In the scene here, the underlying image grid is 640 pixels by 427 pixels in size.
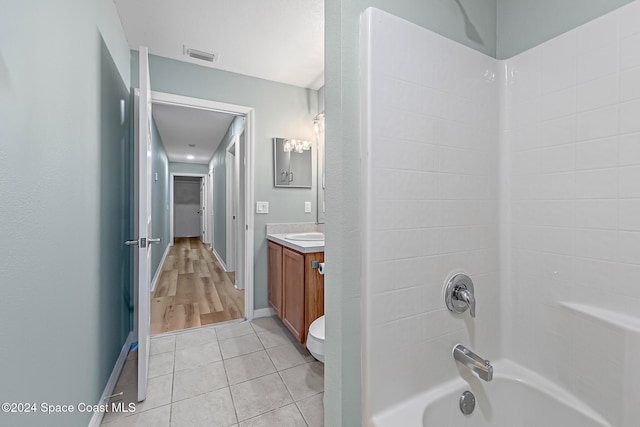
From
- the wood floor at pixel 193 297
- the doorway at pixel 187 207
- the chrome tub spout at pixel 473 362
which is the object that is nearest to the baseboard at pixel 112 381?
the wood floor at pixel 193 297

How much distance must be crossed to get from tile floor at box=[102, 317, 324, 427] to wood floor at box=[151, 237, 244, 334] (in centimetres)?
32

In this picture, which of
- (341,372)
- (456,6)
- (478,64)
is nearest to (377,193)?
(341,372)

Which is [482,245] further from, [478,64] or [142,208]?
[142,208]

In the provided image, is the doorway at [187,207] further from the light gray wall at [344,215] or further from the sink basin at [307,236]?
the light gray wall at [344,215]

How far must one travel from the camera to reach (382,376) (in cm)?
90

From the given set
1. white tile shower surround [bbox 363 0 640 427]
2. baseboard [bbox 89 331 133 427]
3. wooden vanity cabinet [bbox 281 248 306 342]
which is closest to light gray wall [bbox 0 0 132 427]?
baseboard [bbox 89 331 133 427]

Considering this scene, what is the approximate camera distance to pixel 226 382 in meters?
1.72

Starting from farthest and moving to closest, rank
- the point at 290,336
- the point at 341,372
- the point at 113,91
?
the point at 290,336
the point at 113,91
the point at 341,372

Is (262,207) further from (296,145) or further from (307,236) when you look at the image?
(296,145)

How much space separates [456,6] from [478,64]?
0.85ft

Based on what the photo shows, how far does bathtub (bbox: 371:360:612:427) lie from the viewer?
0.91 meters

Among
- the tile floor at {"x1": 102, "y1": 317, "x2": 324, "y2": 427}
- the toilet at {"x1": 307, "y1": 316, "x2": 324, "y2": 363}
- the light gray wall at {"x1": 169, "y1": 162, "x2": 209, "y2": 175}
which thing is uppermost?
the light gray wall at {"x1": 169, "y1": 162, "x2": 209, "y2": 175}

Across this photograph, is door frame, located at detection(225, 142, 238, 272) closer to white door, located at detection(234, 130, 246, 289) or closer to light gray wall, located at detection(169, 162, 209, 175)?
white door, located at detection(234, 130, 246, 289)

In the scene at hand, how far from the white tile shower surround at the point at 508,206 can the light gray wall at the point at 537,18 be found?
0.17 ft
